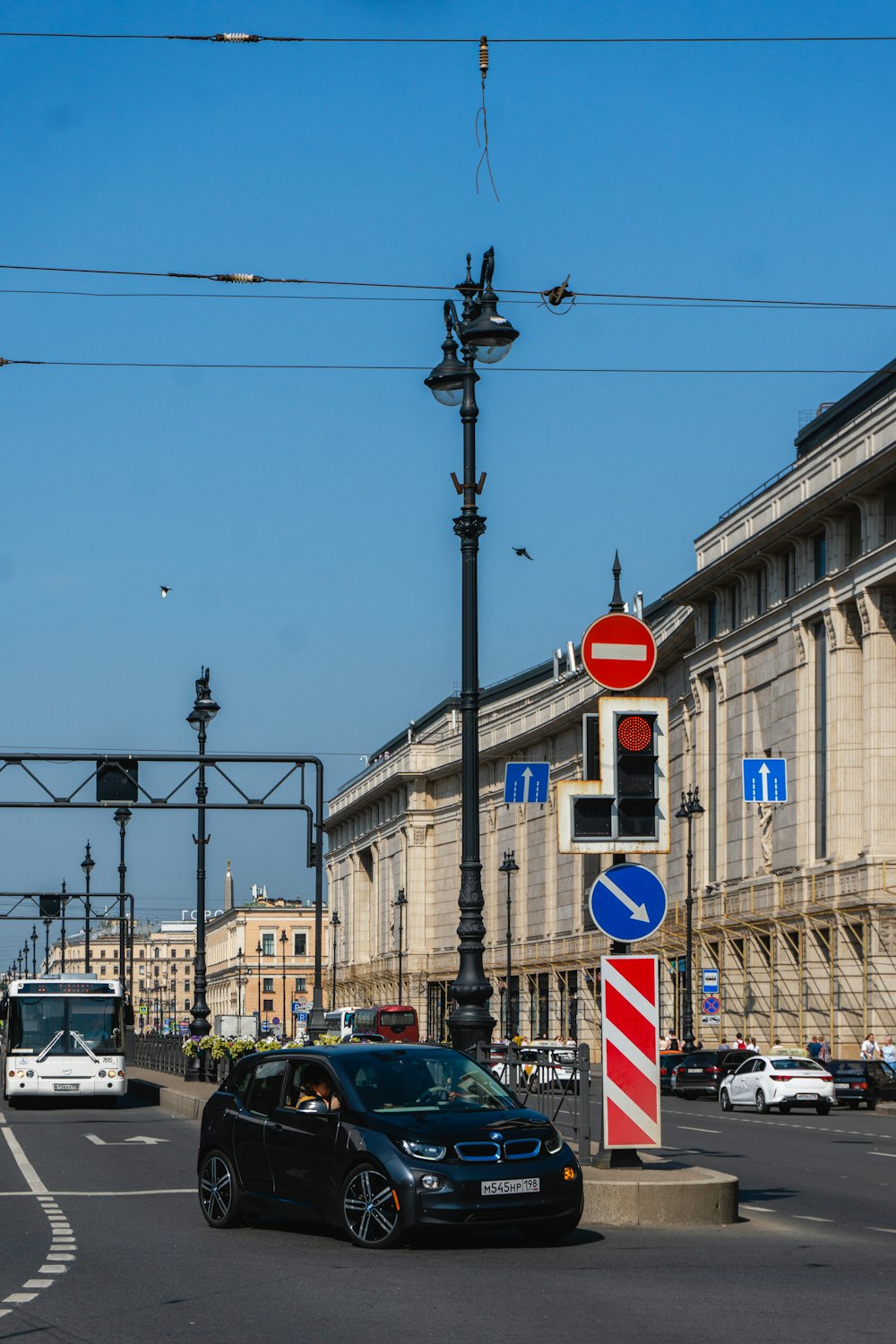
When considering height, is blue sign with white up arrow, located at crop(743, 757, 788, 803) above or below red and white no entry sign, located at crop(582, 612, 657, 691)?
above

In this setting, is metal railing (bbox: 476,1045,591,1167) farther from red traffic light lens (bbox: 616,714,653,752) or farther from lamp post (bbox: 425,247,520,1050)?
red traffic light lens (bbox: 616,714,653,752)

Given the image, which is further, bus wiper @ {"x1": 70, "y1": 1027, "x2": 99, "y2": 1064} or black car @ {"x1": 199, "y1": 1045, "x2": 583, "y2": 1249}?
bus wiper @ {"x1": 70, "y1": 1027, "x2": 99, "y2": 1064}

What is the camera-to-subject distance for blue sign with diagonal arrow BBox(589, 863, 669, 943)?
1588cm

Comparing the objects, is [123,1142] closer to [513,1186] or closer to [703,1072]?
[513,1186]

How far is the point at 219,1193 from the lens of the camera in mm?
15656

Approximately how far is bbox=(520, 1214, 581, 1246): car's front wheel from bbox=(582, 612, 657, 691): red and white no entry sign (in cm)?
441

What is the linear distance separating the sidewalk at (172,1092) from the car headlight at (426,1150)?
17606mm

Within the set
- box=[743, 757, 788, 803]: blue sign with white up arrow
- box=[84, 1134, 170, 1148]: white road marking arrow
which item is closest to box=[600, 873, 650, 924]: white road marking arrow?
box=[84, 1134, 170, 1148]: white road marking arrow

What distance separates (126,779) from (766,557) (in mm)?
34658

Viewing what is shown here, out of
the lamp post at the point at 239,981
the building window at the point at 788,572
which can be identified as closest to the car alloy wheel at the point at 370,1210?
the building window at the point at 788,572

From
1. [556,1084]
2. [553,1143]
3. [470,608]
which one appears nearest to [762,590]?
[470,608]

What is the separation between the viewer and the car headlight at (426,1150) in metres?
13.5

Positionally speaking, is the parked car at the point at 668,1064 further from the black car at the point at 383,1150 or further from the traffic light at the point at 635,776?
the black car at the point at 383,1150

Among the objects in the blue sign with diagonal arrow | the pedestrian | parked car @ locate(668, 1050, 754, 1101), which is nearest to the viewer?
the blue sign with diagonal arrow
